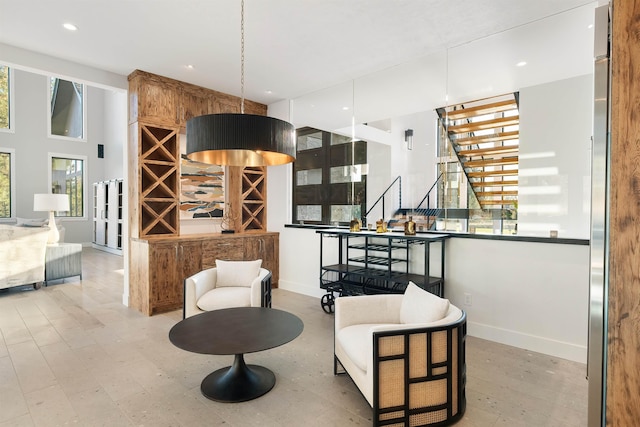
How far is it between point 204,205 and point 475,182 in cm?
392

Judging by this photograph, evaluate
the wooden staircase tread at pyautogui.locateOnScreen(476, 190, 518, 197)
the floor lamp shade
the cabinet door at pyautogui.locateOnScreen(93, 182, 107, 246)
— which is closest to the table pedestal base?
the floor lamp shade

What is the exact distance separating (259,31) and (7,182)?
9773mm

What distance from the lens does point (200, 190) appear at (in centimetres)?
525

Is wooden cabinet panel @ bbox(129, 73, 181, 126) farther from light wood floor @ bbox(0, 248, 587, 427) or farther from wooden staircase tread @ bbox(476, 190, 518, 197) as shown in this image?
wooden staircase tread @ bbox(476, 190, 518, 197)

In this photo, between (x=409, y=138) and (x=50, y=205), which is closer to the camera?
(x=409, y=138)

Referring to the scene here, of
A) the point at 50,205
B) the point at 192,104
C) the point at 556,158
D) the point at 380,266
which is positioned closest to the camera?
the point at 556,158

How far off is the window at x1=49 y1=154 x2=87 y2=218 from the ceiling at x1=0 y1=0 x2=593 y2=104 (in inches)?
303

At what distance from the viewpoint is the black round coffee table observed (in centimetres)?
223

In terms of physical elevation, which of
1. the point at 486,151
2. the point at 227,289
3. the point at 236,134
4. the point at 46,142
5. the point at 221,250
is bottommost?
the point at 227,289

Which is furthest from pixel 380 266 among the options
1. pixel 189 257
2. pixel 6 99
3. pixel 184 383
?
pixel 6 99

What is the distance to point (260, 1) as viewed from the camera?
2.78 m

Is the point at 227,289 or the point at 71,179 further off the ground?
the point at 71,179

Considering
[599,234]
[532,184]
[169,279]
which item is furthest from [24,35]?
[532,184]

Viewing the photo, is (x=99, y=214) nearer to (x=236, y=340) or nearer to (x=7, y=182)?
(x=7, y=182)
